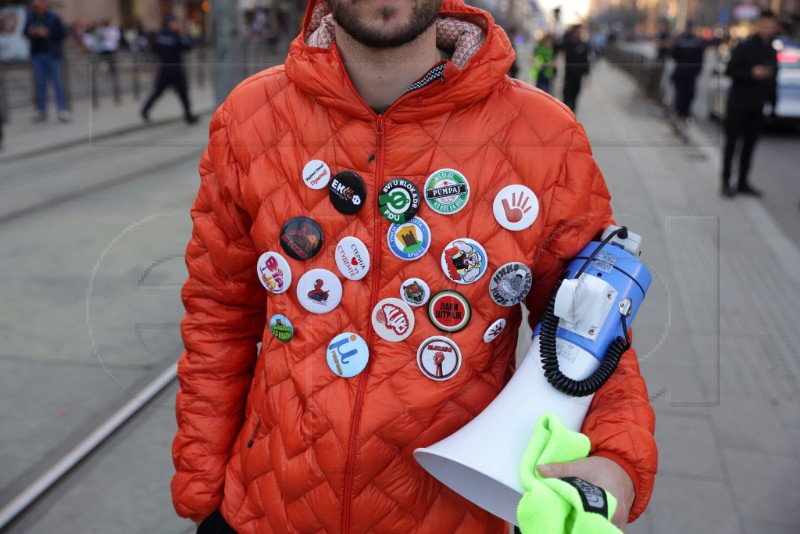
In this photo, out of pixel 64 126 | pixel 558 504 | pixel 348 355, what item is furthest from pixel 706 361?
pixel 64 126

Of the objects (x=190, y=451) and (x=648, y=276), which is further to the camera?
(x=190, y=451)

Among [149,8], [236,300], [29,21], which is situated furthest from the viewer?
[149,8]

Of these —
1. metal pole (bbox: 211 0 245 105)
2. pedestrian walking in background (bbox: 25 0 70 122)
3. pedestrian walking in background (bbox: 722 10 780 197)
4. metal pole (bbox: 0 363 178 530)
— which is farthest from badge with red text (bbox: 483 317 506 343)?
pedestrian walking in background (bbox: 25 0 70 122)

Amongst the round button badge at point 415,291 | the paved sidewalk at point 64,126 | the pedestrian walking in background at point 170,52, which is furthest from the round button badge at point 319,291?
the pedestrian walking in background at point 170,52

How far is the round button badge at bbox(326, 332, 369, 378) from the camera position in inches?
51.4

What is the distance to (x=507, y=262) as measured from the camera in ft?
4.20

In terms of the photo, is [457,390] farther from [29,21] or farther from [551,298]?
[29,21]

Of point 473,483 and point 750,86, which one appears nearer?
point 473,483

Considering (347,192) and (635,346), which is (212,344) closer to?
(347,192)

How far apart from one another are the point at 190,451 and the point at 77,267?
427cm

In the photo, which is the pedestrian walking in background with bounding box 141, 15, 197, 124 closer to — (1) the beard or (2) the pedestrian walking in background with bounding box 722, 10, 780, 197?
(2) the pedestrian walking in background with bounding box 722, 10, 780, 197

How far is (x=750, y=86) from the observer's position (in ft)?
25.2

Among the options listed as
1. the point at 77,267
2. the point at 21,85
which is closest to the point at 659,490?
the point at 77,267

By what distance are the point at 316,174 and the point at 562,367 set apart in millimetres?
542
